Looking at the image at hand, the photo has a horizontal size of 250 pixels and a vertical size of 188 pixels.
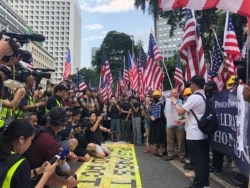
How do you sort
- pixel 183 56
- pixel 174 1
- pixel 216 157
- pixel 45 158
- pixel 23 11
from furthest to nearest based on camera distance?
pixel 23 11 → pixel 183 56 → pixel 216 157 → pixel 174 1 → pixel 45 158

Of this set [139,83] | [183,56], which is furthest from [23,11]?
[183,56]

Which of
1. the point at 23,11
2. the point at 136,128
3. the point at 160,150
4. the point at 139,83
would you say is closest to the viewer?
the point at 160,150

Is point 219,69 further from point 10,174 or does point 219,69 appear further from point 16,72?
point 10,174

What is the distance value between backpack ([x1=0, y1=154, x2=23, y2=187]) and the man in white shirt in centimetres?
365

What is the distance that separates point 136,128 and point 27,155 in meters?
9.94

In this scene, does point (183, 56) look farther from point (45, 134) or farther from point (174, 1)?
point (45, 134)

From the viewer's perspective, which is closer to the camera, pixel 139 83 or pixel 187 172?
pixel 187 172

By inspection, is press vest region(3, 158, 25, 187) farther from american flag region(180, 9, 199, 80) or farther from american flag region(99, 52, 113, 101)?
→ american flag region(99, 52, 113, 101)

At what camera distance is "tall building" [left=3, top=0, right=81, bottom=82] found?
144 meters

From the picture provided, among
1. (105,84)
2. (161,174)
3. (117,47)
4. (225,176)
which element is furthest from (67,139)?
(117,47)

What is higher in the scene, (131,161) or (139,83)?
(139,83)

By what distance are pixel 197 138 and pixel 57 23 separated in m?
150

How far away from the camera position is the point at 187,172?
798 cm

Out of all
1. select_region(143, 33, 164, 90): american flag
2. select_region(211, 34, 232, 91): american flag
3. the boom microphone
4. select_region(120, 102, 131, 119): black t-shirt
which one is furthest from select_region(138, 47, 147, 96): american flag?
the boom microphone
